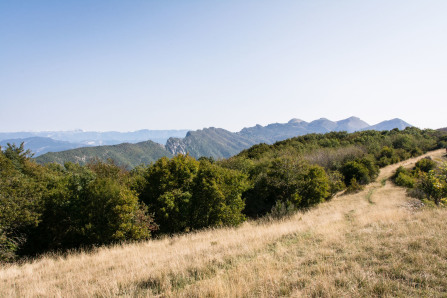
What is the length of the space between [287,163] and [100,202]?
21445mm

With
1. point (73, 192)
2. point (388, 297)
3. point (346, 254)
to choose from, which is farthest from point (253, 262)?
point (73, 192)

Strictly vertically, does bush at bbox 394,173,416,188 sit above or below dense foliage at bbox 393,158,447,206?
below

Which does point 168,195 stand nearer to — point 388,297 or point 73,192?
point 73,192

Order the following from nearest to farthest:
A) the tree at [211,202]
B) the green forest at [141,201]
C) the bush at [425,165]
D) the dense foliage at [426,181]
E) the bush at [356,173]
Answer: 1. the green forest at [141,201]
2. the dense foliage at [426,181]
3. the tree at [211,202]
4. the bush at [356,173]
5. the bush at [425,165]

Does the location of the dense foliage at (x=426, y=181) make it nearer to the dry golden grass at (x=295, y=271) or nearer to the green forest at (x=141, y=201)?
the green forest at (x=141, y=201)

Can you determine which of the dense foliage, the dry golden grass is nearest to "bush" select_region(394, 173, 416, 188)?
the dense foliage

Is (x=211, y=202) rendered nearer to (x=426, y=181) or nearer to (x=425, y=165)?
(x=426, y=181)

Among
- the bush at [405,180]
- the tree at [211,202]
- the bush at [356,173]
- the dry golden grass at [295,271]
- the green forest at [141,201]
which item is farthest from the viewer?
the bush at [356,173]

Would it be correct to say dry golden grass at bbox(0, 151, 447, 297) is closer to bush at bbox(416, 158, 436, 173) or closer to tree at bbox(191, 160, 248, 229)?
tree at bbox(191, 160, 248, 229)

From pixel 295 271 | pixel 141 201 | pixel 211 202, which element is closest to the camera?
pixel 295 271

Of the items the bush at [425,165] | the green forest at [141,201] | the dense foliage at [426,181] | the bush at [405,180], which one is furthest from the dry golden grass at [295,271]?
the bush at [425,165]

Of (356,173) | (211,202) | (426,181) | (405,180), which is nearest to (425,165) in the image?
(405,180)

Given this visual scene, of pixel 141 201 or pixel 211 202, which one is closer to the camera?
pixel 211 202

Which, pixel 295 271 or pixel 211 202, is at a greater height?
pixel 295 271
